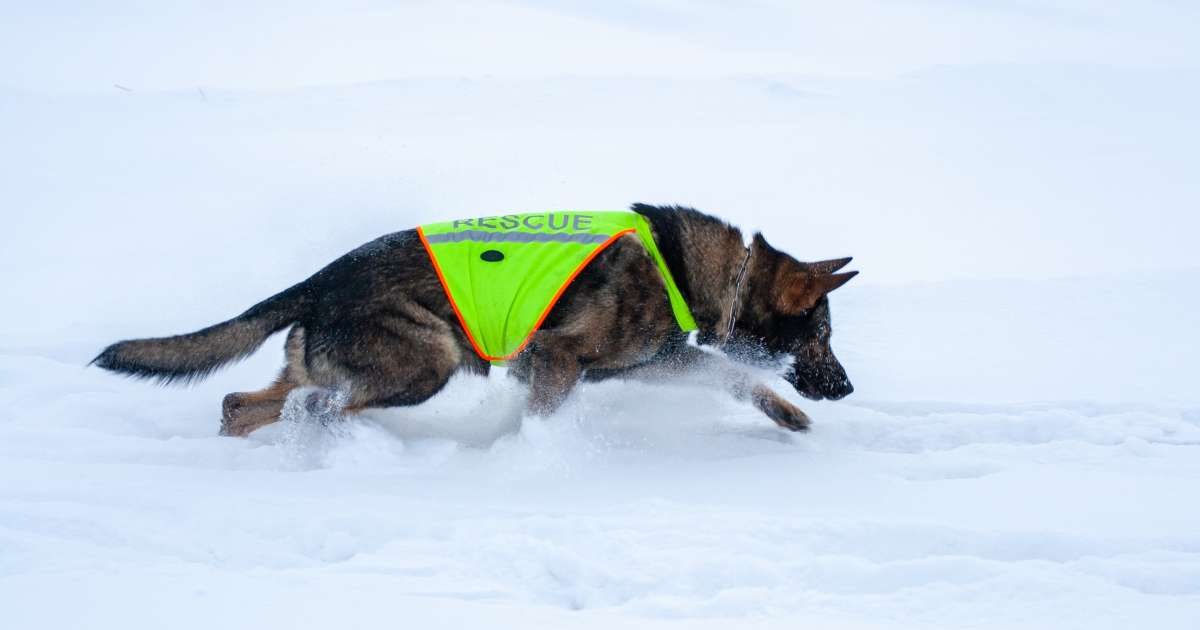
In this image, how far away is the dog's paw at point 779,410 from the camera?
15.3 feet

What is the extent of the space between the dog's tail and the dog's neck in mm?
1674

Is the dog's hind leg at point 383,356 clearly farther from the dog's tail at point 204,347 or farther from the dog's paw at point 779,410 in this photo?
the dog's paw at point 779,410

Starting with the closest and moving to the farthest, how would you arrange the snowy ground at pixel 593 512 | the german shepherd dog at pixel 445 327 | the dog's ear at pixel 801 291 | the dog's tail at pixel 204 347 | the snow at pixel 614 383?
the snowy ground at pixel 593 512 → the snow at pixel 614 383 → the dog's tail at pixel 204 347 → the german shepherd dog at pixel 445 327 → the dog's ear at pixel 801 291

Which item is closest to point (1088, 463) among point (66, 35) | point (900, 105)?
point (900, 105)

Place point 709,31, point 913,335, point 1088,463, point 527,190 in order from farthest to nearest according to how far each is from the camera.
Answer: point 709,31
point 527,190
point 913,335
point 1088,463

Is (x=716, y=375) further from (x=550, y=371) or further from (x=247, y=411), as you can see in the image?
(x=247, y=411)

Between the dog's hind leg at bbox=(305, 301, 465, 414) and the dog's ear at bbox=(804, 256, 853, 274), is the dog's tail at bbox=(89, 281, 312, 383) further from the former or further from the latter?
the dog's ear at bbox=(804, 256, 853, 274)

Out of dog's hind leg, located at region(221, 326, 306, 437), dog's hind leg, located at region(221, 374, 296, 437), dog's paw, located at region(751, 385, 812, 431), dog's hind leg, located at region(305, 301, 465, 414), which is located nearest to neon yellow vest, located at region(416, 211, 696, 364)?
dog's hind leg, located at region(305, 301, 465, 414)

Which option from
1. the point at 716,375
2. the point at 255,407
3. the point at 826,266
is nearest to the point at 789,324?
the point at 826,266

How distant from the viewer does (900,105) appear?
8781mm

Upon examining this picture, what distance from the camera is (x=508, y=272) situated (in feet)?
14.3

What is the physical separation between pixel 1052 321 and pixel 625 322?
2795 millimetres

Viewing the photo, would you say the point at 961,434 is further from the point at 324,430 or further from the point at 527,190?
the point at 527,190

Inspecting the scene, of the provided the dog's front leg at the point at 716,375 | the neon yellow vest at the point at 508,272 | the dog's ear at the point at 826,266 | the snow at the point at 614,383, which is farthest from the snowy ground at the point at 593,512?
the dog's ear at the point at 826,266
